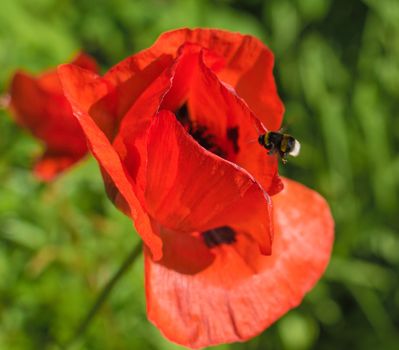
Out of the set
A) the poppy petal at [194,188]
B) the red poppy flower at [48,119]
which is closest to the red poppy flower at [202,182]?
the poppy petal at [194,188]

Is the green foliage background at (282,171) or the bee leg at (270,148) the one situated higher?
the bee leg at (270,148)

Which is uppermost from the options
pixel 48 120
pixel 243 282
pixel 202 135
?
pixel 202 135

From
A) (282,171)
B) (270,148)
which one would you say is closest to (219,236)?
(270,148)

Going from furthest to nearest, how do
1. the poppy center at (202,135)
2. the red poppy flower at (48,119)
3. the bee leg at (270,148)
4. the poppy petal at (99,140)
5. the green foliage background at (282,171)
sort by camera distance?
1. the green foliage background at (282,171)
2. the red poppy flower at (48,119)
3. the poppy center at (202,135)
4. the bee leg at (270,148)
5. the poppy petal at (99,140)

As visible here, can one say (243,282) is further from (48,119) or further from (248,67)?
(48,119)

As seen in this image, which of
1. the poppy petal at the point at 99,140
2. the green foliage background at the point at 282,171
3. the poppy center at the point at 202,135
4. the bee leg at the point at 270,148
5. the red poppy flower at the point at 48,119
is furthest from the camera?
the green foliage background at the point at 282,171

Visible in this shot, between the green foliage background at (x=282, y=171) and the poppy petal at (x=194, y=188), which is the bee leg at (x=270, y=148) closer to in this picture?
the poppy petal at (x=194, y=188)

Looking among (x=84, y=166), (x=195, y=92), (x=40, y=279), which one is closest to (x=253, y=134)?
(x=195, y=92)
